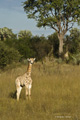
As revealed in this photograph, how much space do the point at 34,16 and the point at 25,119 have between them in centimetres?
3049

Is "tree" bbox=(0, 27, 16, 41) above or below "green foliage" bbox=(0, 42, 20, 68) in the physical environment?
above

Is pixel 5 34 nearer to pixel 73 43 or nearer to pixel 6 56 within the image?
pixel 73 43

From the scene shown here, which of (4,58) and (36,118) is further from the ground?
(4,58)

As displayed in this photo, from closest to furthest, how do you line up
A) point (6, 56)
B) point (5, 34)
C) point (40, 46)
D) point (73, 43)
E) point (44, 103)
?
point (44, 103) < point (6, 56) < point (40, 46) < point (73, 43) < point (5, 34)

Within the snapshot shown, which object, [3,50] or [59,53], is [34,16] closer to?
[59,53]

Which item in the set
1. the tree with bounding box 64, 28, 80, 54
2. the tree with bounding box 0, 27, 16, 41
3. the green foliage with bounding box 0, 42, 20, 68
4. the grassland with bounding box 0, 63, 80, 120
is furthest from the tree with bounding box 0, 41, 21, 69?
the tree with bounding box 0, 27, 16, 41

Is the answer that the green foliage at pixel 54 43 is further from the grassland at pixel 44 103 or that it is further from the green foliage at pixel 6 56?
the grassland at pixel 44 103

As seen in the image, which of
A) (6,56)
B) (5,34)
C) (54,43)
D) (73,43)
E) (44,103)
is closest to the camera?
(44,103)

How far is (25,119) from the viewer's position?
5977 millimetres

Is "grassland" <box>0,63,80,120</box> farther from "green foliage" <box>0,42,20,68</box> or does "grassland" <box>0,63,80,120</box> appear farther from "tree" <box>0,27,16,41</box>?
"tree" <box>0,27,16,41</box>

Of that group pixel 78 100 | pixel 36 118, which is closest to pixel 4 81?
pixel 78 100

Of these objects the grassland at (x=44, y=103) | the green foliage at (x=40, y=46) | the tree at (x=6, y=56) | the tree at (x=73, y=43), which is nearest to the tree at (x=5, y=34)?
the tree at (x=73, y=43)

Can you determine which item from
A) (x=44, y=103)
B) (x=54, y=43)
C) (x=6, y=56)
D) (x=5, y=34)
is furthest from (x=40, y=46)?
(x=5, y=34)

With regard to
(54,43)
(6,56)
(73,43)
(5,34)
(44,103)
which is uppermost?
(5,34)
